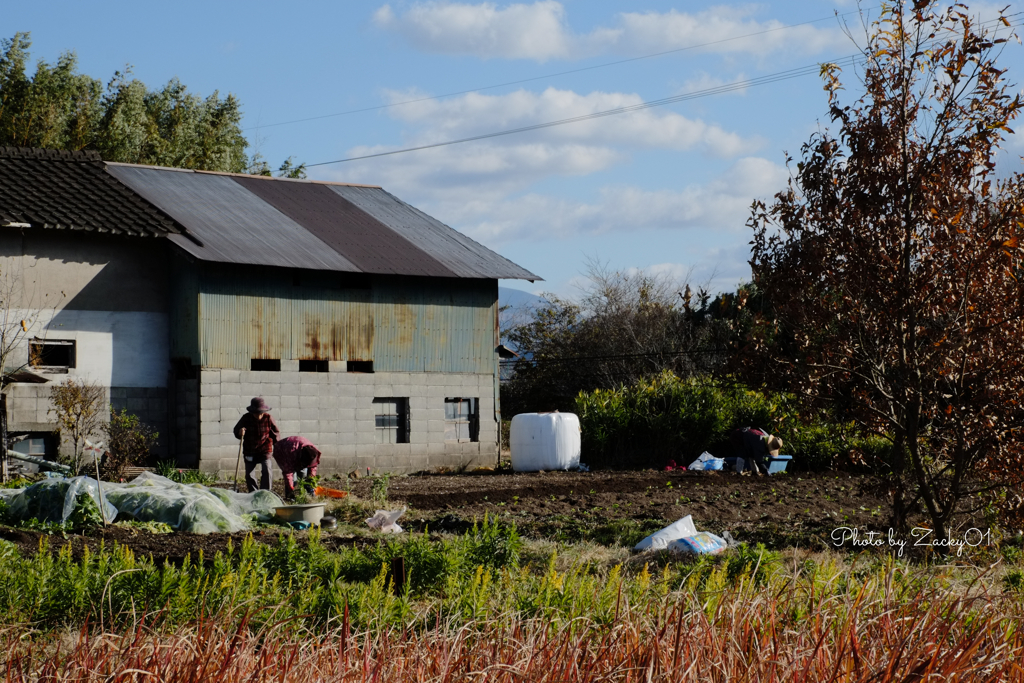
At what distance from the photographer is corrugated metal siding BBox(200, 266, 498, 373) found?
2070 cm

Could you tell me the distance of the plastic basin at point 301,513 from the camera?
11.9 meters

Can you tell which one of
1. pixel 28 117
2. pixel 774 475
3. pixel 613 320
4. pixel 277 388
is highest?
pixel 28 117

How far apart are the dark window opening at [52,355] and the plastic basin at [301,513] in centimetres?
946

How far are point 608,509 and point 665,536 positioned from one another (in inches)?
150

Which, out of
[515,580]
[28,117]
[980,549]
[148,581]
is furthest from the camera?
[28,117]

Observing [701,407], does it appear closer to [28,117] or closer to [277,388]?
[277,388]

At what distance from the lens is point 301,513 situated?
11898 millimetres

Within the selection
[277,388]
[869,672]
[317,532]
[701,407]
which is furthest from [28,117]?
[869,672]

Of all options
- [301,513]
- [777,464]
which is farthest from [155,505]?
[777,464]

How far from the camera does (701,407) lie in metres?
23.2

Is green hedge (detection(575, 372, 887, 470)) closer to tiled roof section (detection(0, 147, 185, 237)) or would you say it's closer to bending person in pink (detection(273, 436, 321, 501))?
bending person in pink (detection(273, 436, 321, 501))

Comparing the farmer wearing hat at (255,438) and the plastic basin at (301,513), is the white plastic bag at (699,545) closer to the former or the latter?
the plastic basin at (301,513)

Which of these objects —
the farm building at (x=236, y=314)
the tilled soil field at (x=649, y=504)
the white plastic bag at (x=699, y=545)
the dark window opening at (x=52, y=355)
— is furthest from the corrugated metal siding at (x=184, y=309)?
the white plastic bag at (x=699, y=545)

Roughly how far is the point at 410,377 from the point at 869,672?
19499 millimetres
